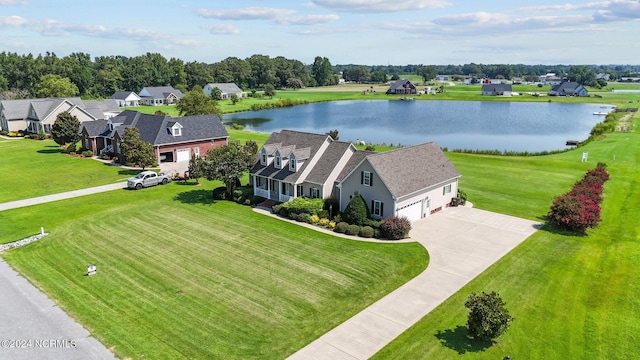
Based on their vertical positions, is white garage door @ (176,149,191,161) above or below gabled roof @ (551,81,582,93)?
below

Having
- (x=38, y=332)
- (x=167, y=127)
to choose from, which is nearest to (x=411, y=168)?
(x=38, y=332)

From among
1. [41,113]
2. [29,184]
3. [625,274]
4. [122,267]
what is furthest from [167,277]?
[41,113]

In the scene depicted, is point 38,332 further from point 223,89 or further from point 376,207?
point 223,89

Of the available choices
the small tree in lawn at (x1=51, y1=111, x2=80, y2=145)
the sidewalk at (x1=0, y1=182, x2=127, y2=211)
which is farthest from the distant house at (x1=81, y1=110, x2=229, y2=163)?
the sidewalk at (x1=0, y1=182, x2=127, y2=211)

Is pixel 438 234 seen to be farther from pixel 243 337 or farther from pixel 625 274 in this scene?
pixel 243 337

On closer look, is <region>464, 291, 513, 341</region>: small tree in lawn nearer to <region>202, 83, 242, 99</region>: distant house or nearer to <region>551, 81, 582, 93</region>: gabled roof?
<region>202, 83, 242, 99</region>: distant house

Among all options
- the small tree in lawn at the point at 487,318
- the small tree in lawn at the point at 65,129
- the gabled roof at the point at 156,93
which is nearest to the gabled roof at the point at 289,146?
the small tree in lawn at the point at 487,318

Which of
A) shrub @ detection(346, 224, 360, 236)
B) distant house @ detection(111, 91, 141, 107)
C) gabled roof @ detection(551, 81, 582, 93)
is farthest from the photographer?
gabled roof @ detection(551, 81, 582, 93)
